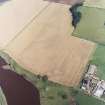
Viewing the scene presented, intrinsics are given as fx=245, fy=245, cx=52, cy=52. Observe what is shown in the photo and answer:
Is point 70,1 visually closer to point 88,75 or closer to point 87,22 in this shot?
point 87,22

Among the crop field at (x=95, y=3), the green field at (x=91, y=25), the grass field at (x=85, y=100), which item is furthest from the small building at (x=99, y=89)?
the crop field at (x=95, y=3)

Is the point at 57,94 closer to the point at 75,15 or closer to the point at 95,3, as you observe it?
the point at 75,15

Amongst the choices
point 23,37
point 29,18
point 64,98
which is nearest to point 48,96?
point 64,98

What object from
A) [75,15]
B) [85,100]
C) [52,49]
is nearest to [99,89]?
[85,100]

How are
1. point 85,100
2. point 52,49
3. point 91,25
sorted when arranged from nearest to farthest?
1. point 85,100
2. point 52,49
3. point 91,25

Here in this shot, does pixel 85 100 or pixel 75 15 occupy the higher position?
pixel 75 15
